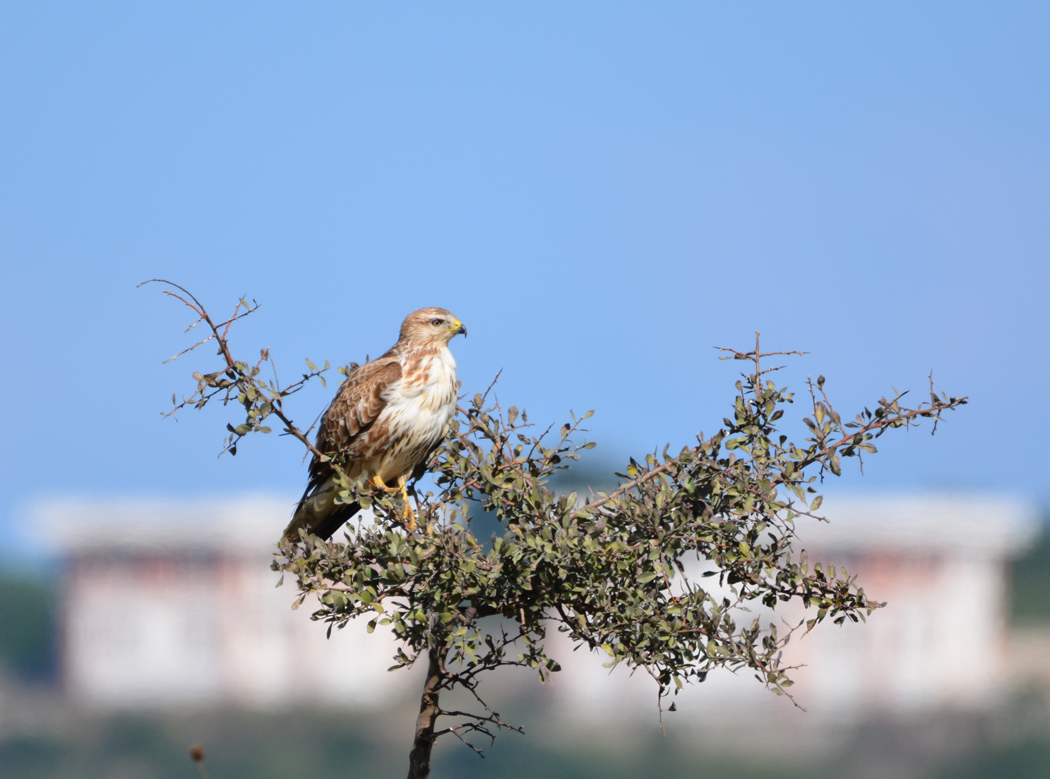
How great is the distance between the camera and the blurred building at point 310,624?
57156mm

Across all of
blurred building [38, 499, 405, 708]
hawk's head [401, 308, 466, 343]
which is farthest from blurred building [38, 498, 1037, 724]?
hawk's head [401, 308, 466, 343]

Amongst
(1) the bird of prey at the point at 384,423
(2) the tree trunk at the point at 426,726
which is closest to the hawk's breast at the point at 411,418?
(1) the bird of prey at the point at 384,423

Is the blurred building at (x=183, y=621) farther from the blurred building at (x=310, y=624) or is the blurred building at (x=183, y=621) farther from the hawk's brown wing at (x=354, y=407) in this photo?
the hawk's brown wing at (x=354, y=407)

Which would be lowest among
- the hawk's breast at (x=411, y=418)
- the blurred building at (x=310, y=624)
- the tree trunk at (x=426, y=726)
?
the tree trunk at (x=426, y=726)

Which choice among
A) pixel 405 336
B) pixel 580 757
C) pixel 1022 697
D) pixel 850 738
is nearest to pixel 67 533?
pixel 580 757

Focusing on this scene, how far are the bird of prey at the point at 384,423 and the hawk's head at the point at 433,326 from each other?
0.02 m

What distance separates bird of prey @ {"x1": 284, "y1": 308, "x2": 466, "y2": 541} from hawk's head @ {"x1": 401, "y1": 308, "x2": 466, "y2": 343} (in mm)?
22

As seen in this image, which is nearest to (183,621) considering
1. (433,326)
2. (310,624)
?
(310,624)

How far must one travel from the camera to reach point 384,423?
25.4 feet

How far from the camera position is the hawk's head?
8.41 meters

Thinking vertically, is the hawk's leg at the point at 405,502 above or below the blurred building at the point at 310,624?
below

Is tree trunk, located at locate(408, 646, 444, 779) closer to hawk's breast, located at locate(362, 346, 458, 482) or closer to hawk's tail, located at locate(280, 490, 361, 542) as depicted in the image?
hawk's tail, located at locate(280, 490, 361, 542)

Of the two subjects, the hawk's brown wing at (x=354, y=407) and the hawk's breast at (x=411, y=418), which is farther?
the hawk's brown wing at (x=354, y=407)

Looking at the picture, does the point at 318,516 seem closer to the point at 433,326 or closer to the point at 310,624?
the point at 433,326
